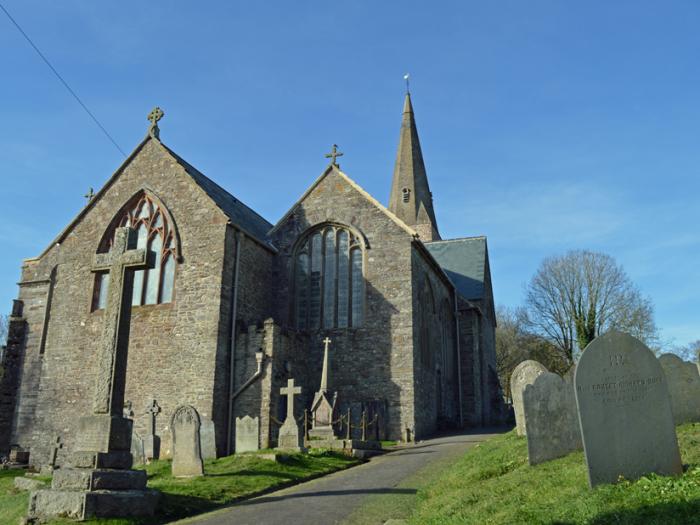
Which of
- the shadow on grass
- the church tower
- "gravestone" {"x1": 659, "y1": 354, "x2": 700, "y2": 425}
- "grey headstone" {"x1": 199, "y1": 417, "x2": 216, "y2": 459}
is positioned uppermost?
the church tower

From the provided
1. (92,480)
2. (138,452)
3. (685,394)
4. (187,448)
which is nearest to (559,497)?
(685,394)

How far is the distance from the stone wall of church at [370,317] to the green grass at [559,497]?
38.2 feet

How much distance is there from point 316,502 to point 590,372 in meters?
4.82

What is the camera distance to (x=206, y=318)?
2072 centimetres

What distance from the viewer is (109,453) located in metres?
9.68

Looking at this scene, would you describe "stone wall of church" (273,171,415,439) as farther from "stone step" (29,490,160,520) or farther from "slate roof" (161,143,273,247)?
"stone step" (29,490,160,520)

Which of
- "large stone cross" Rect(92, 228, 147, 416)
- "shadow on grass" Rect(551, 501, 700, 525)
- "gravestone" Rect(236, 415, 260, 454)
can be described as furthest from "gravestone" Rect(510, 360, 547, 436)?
"large stone cross" Rect(92, 228, 147, 416)

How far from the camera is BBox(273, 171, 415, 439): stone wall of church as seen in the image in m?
21.9

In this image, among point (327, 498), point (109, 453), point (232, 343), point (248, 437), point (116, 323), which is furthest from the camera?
point (232, 343)

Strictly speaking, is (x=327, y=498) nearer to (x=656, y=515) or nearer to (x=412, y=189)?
(x=656, y=515)

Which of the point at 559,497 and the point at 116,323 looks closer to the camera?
the point at 559,497

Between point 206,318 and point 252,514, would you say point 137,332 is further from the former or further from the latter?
point 252,514

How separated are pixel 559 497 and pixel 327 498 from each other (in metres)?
4.33

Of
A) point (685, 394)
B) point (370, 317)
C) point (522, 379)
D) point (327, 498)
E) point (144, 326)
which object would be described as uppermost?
point (370, 317)
